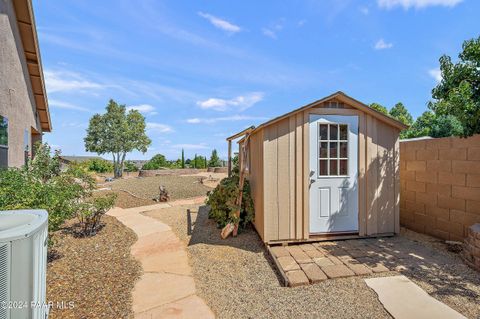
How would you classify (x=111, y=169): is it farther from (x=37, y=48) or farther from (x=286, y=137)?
(x=286, y=137)

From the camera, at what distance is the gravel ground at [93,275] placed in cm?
261

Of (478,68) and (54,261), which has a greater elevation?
(478,68)

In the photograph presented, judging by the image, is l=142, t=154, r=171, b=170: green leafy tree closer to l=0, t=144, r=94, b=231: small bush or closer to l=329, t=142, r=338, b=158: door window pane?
l=0, t=144, r=94, b=231: small bush

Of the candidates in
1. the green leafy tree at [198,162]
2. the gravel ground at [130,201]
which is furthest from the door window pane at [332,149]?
the green leafy tree at [198,162]

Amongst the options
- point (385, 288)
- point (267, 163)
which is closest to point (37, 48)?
point (267, 163)

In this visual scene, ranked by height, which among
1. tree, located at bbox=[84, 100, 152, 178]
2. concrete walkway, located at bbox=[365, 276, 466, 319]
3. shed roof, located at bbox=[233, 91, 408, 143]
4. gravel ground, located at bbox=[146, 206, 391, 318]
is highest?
tree, located at bbox=[84, 100, 152, 178]

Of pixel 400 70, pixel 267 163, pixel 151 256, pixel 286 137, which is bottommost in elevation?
pixel 151 256

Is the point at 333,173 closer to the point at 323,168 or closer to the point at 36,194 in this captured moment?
Answer: the point at 323,168

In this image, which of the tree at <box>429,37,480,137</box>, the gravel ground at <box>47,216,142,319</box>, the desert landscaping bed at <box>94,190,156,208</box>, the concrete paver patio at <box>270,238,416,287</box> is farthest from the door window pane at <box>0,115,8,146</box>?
the tree at <box>429,37,480,137</box>

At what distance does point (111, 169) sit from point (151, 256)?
23.7 meters

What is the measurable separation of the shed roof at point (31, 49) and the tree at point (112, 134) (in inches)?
513

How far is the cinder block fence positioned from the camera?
4141 mm

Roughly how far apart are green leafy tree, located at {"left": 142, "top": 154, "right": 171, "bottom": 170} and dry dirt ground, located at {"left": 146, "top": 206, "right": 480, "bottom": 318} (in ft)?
62.6

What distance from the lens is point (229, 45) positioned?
303 inches
